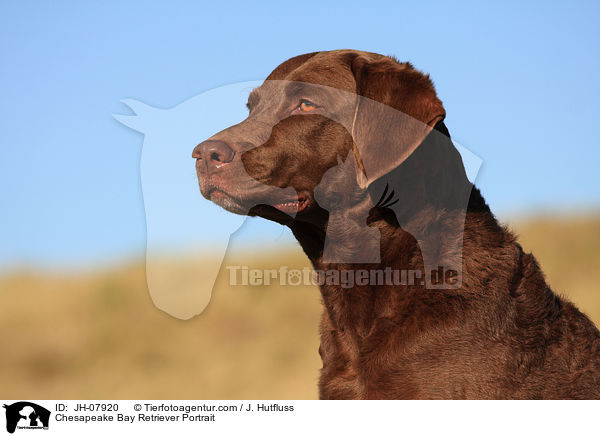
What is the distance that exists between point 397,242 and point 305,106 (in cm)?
96

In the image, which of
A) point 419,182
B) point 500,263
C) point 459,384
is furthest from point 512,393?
point 419,182

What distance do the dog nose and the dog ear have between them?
2.24ft

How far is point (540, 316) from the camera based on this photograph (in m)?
3.29

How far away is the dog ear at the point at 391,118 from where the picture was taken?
10.5 ft

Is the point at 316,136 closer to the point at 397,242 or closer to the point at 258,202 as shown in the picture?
the point at 258,202

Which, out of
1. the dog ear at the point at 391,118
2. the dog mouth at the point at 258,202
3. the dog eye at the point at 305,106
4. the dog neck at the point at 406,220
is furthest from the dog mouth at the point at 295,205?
the dog eye at the point at 305,106

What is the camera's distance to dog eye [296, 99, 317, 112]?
3.63m

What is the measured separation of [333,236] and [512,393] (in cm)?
123
